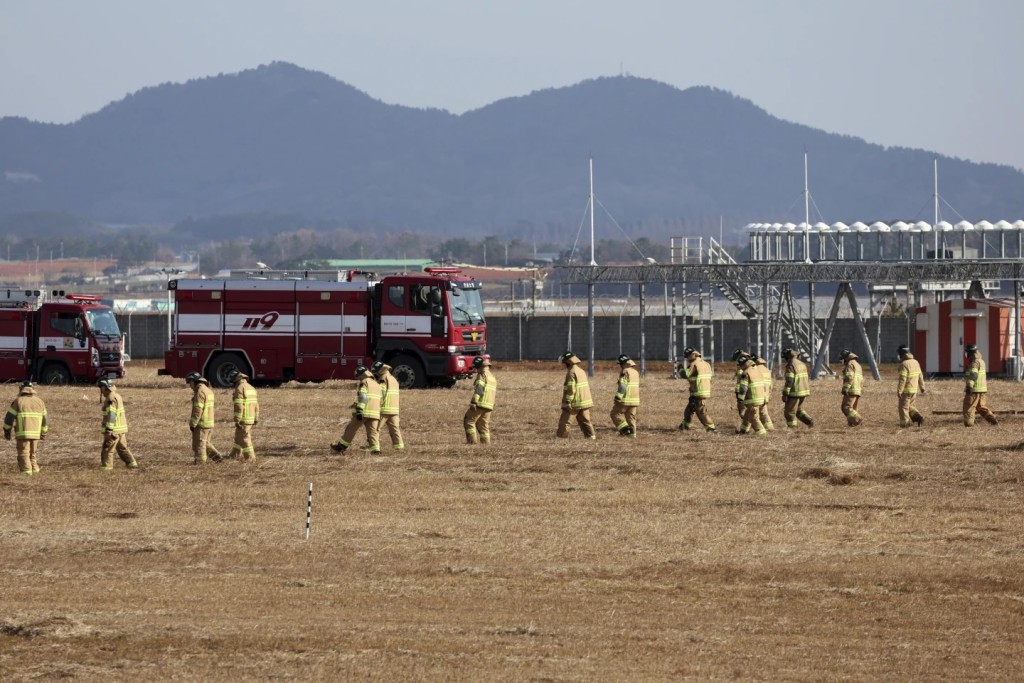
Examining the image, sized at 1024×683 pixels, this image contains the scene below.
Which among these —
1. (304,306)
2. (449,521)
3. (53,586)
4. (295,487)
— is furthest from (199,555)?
(304,306)

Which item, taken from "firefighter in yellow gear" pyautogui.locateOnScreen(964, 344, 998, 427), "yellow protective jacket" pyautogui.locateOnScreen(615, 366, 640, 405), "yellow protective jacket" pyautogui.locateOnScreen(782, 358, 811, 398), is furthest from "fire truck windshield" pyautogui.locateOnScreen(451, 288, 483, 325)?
"firefighter in yellow gear" pyautogui.locateOnScreen(964, 344, 998, 427)

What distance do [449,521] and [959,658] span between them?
26.8ft

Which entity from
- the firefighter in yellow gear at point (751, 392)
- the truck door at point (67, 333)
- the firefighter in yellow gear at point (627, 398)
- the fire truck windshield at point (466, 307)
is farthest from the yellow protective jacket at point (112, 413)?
the truck door at point (67, 333)

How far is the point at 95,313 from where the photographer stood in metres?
44.7

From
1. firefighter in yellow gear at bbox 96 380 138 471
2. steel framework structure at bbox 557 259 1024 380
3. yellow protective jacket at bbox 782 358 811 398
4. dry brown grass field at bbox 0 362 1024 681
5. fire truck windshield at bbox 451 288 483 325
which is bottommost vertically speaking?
dry brown grass field at bbox 0 362 1024 681

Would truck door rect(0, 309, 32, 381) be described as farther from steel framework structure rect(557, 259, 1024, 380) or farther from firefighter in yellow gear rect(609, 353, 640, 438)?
firefighter in yellow gear rect(609, 353, 640, 438)

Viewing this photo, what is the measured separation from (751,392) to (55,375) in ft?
72.0

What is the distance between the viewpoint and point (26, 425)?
24.9 metres

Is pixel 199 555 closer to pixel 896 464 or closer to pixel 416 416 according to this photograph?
pixel 896 464

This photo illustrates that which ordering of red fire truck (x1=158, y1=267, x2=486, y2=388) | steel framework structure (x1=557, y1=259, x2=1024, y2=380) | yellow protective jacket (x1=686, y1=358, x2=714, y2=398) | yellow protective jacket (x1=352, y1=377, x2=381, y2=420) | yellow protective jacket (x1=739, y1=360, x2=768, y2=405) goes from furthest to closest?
steel framework structure (x1=557, y1=259, x2=1024, y2=380) → red fire truck (x1=158, y1=267, x2=486, y2=388) → yellow protective jacket (x1=686, y1=358, x2=714, y2=398) → yellow protective jacket (x1=739, y1=360, x2=768, y2=405) → yellow protective jacket (x1=352, y1=377, x2=381, y2=420)

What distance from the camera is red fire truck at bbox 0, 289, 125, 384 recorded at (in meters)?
44.1

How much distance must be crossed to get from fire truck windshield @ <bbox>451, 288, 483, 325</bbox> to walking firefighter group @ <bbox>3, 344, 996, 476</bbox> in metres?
10.4

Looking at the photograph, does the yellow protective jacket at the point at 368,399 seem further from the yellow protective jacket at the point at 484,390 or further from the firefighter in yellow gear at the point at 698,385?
the firefighter in yellow gear at the point at 698,385

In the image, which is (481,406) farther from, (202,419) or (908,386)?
→ (908,386)
